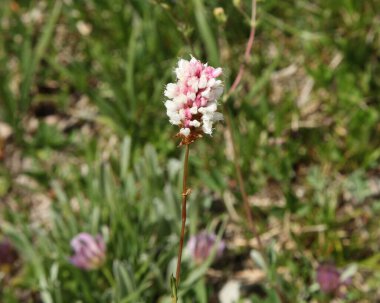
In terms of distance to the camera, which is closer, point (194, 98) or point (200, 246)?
point (194, 98)

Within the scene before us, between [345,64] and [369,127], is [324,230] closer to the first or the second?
[369,127]

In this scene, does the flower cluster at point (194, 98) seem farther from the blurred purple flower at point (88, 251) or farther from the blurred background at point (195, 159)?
→ the blurred purple flower at point (88, 251)

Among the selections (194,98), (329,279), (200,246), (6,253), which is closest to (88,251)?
(200,246)

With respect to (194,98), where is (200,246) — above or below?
below

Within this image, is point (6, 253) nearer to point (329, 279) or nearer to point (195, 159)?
point (195, 159)

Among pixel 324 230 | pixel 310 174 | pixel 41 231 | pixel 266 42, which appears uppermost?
pixel 266 42

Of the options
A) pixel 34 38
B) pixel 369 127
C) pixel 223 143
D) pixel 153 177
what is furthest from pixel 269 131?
pixel 34 38
